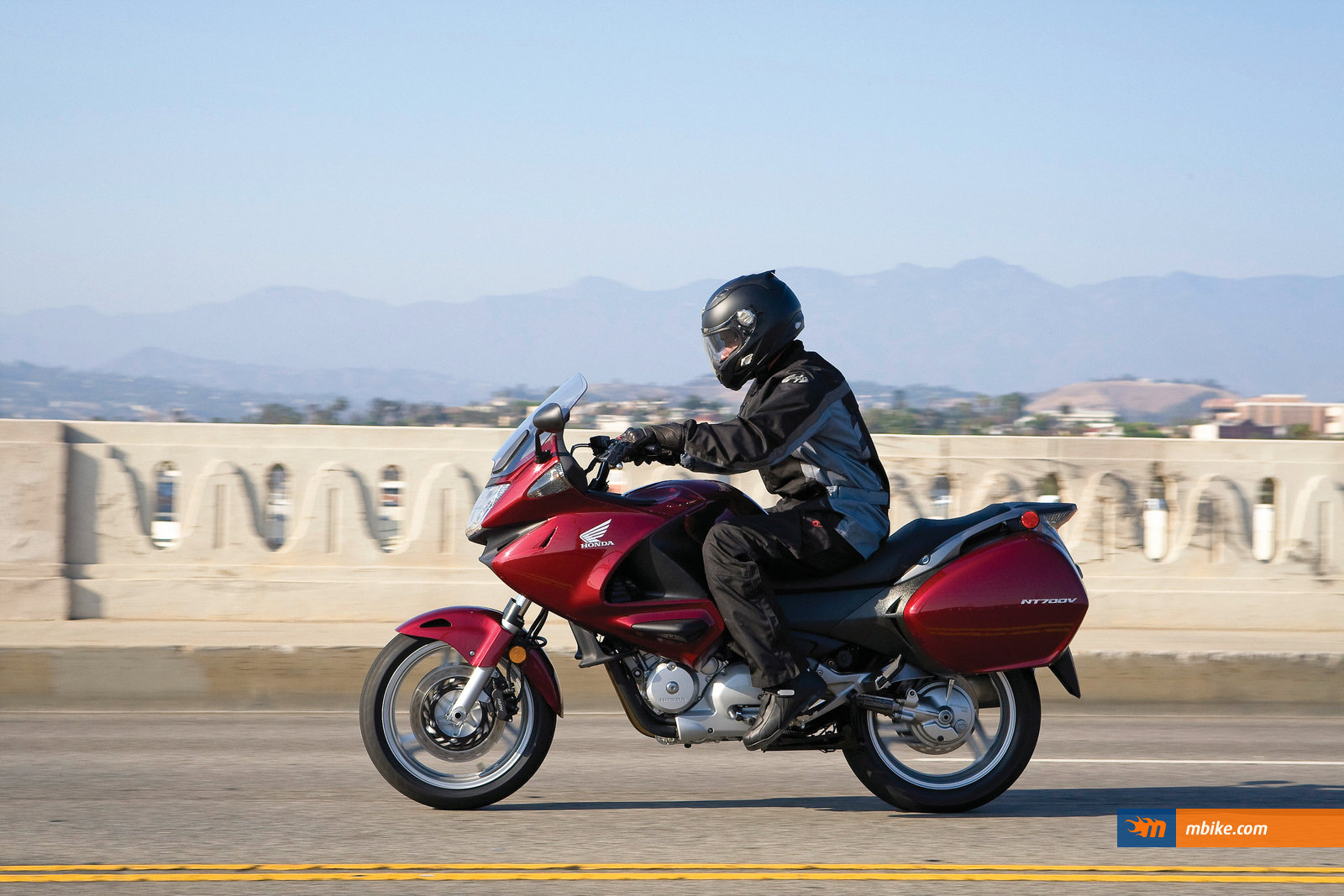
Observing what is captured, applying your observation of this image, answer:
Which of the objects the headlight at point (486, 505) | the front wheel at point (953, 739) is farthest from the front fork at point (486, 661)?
the front wheel at point (953, 739)

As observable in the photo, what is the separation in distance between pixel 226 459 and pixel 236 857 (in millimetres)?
5248

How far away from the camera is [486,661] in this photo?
5074 millimetres

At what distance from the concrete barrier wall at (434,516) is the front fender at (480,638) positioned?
4.11 m

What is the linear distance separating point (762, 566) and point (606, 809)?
47.0 inches

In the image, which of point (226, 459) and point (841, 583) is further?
point (226, 459)

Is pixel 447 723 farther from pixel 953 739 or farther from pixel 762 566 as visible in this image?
pixel 953 739

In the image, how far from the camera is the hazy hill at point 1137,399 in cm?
1070

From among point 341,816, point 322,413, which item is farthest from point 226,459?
point 341,816

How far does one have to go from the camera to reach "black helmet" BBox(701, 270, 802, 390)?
510 cm

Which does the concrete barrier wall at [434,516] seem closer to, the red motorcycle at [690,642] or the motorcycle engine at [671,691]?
the red motorcycle at [690,642]

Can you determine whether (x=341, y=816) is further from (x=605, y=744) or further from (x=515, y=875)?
(x=605, y=744)

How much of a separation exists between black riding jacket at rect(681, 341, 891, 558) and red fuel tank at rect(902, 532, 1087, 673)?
32 cm

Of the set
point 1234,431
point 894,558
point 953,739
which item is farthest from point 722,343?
point 1234,431

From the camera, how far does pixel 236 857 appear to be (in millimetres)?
4484
